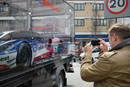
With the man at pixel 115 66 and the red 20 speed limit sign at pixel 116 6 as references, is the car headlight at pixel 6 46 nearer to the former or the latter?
the man at pixel 115 66

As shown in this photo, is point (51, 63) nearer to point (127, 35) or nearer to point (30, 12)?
point (30, 12)

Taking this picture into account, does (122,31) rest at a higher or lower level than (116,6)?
lower

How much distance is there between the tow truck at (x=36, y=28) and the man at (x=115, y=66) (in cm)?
165

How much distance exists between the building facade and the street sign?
27667mm

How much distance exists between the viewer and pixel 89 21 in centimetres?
3325

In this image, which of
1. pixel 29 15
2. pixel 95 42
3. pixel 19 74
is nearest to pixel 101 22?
pixel 29 15

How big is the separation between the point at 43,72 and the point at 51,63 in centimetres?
58

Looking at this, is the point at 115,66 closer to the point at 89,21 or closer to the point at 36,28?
the point at 36,28

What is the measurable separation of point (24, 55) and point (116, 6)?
2.67 meters

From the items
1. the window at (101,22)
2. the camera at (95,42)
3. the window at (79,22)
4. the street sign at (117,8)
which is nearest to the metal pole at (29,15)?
the street sign at (117,8)

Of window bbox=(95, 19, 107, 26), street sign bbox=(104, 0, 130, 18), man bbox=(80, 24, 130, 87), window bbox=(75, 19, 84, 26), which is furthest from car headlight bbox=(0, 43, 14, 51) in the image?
window bbox=(95, 19, 107, 26)

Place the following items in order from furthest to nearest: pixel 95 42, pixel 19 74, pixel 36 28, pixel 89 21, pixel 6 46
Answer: pixel 89 21
pixel 36 28
pixel 19 74
pixel 6 46
pixel 95 42

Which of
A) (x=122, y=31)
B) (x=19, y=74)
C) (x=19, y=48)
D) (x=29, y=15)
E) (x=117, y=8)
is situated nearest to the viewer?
(x=122, y=31)

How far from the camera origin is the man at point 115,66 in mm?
1682
